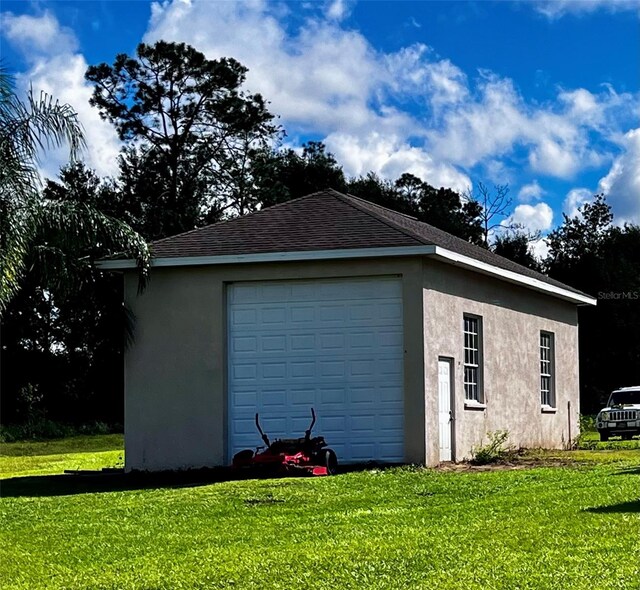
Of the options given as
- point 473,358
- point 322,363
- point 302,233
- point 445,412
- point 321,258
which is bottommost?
point 445,412

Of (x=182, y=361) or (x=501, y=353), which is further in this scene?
(x=501, y=353)

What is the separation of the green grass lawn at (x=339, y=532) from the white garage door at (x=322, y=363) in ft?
5.92

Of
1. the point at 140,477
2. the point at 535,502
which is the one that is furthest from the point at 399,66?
the point at 535,502

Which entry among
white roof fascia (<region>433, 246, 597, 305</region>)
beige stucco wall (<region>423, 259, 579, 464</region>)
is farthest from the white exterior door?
white roof fascia (<region>433, 246, 597, 305</region>)

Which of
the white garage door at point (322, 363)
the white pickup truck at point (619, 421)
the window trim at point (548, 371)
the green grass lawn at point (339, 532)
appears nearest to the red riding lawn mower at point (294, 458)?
the green grass lawn at point (339, 532)

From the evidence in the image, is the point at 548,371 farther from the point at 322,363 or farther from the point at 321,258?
the point at 321,258

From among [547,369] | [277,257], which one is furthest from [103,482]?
[547,369]

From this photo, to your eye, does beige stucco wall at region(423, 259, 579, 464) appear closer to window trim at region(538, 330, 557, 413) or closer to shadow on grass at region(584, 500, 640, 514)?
window trim at region(538, 330, 557, 413)

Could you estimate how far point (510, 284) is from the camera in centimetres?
2270

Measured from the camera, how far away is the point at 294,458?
17.0 meters

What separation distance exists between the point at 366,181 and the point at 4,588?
42566mm

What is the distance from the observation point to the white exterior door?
19.1 metres

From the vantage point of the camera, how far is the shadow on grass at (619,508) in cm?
1115

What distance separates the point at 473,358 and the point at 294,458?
5.25 metres
